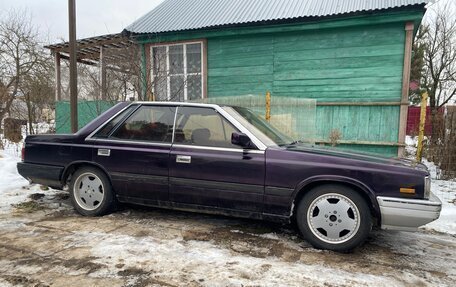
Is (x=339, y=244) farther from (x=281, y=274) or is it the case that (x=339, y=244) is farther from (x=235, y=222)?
(x=235, y=222)

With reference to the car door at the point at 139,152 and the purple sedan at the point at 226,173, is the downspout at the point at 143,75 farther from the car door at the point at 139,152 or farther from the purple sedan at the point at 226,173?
the car door at the point at 139,152

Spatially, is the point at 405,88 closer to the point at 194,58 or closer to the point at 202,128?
the point at 194,58

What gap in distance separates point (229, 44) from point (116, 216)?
655 cm

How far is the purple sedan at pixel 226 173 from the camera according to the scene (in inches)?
123

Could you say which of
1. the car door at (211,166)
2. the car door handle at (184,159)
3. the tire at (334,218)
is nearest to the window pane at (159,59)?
the car door at (211,166)

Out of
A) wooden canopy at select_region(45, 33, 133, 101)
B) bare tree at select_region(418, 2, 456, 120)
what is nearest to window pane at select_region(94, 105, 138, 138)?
wooden canopy at select_region(45, 33, 133, 101)

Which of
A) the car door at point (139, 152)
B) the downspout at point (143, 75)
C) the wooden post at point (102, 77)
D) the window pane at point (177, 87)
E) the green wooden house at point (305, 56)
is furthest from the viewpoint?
the window pane at point (177, 87)

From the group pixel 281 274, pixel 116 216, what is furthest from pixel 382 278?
pixel 116 216

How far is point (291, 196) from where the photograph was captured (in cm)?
332

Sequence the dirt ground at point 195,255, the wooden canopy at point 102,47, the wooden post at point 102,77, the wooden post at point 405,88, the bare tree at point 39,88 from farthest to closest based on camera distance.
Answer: the bare tree at point 39,88
the wooden post at point 102,77
the wooden canopy at point 102,47
the wooden post at point 405,88
the dirt ground at point 195,255

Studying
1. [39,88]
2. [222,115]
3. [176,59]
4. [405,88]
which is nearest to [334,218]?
[222,115]

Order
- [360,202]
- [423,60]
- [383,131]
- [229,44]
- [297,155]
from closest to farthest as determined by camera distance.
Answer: [360,202] → [297,155] → [383,131] → [229,44] → [423,60]

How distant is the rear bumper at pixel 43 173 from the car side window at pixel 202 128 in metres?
1.79

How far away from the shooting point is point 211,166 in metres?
3.58
